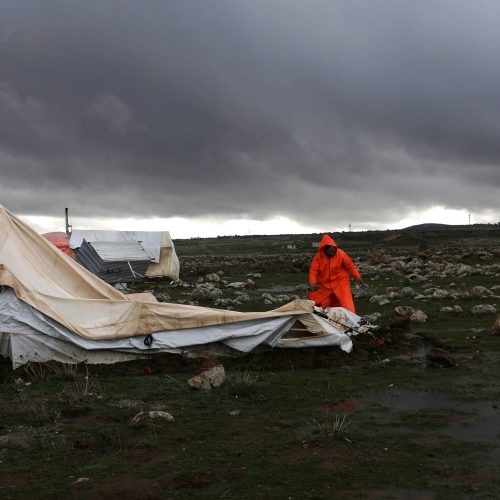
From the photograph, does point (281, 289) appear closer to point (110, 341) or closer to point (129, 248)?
point (129, 248)

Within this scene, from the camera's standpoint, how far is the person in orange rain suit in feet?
38.1

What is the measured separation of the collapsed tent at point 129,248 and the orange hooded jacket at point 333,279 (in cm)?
1326

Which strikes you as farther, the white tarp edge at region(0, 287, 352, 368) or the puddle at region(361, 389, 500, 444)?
the white tarp edge at region(0, 287, 352, 368)

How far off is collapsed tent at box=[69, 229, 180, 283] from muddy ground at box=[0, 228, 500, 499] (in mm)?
15553

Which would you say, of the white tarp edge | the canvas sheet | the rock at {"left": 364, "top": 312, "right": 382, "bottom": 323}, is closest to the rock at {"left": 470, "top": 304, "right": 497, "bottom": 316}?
the rock at {"left": 364, "top": 312, "right": 382, "bottom": 323}

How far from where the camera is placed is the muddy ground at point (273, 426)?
461cm

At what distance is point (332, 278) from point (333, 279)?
27 mm

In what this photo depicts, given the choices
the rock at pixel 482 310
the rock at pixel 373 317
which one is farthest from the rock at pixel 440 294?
the rock at pixel 373 317

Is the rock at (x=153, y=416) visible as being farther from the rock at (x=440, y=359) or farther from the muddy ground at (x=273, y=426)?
the rock at (x=440, y=359)

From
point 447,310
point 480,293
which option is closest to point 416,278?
point 480,293

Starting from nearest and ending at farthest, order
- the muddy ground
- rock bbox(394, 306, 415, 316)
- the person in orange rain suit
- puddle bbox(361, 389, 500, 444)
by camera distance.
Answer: the muddy ground, puddle bbox(361, 389, 500, 444), the person in orange rain suit, rock bbox(394, 306, 415, 316)

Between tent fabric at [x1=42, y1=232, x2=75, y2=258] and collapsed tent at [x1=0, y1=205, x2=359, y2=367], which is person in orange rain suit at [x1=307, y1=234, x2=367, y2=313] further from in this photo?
tent fabric at [x1=42, y1=232, x2=75, y2=258]

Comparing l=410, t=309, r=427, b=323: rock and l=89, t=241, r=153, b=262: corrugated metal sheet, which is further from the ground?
l=89, t=241, r=153, b=262: corrugated metal sheet

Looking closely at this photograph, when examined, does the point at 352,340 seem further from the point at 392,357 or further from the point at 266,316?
the point at 266,316
